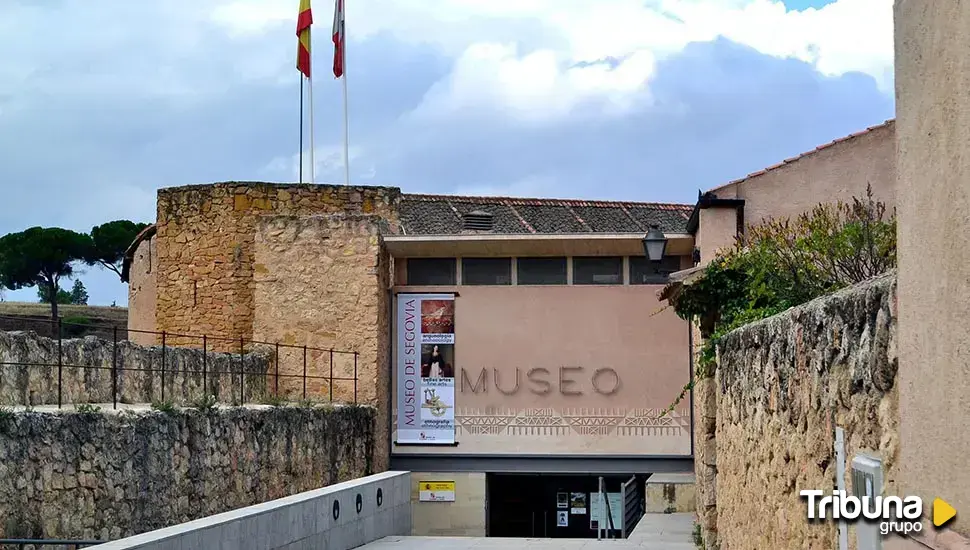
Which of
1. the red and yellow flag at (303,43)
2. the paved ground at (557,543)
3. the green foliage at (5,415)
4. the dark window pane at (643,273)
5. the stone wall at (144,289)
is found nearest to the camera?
the green foliage at (5,415)

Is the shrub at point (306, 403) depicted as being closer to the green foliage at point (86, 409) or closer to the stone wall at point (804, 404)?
the green foliage at point (86, 409)

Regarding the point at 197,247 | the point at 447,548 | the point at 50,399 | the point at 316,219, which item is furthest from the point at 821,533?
the point at 197,247

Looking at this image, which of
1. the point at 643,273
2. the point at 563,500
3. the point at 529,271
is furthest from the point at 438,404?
the point at 643,273

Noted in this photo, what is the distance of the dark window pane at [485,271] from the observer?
25.7 meters

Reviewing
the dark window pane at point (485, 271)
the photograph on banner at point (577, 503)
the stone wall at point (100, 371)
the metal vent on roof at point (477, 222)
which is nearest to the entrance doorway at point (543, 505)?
the photograph on banner at point (577, 503)

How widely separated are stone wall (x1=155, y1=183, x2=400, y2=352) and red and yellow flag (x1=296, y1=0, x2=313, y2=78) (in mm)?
6044

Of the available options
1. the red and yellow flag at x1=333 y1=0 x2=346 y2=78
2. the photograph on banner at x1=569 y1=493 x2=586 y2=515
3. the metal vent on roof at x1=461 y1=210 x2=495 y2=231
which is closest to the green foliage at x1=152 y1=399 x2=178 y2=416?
the photograph on banner at x1=569 y1=493 x2=586 y2=515

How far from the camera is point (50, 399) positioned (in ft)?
48.7

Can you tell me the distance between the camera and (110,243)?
6022 centimetres

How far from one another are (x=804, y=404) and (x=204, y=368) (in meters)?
13.2

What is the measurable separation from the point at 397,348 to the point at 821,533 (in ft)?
67.1

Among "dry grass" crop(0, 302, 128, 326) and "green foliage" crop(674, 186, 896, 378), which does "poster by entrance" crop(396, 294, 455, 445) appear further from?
"dry grass" crop(0, 302, 128, 326)

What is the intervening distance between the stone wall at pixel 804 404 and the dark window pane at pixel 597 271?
1486cm

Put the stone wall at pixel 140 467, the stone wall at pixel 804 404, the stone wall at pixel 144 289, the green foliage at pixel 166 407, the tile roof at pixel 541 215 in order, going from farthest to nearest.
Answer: the stone wall at pixel 144 289 < the tile roof at pixel 541 215 < the green foliage at pixel 166 407 < the stone wall at pixel 140 467 < the stone wall at pixel 804 404
